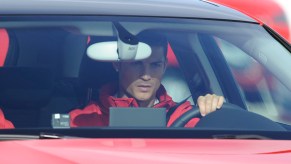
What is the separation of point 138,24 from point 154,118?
0.65 meters

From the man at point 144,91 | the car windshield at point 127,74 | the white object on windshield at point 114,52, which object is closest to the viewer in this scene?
the car windshield at point 127,74

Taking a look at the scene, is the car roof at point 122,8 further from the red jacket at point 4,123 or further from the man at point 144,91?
the red jacket at point 4,123

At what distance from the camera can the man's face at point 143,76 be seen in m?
5.38

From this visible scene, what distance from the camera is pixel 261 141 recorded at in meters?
4.83

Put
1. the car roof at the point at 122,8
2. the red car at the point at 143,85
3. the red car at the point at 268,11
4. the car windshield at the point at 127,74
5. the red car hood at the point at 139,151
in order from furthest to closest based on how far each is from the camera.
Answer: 1. the red car at the point at 268,11
2. the car roof at the point at 122,8
3. the car windshield at the point at 127,74
4. the red car at the point at 143,85
5. the red car hood at the point at 139,151

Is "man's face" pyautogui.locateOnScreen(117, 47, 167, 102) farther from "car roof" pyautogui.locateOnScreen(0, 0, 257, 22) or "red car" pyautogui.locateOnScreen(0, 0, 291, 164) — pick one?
"car roof" pyautogui.locateOnScreen(0, 0, 257, 22)

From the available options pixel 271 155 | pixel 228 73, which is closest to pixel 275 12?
pixel 228 73

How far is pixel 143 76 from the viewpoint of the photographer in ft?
18.0

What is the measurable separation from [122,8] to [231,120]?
0.88 meters

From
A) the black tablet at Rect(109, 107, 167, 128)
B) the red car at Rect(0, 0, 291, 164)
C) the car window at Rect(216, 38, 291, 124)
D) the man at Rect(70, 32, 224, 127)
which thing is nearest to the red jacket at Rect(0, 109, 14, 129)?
the red car at Rect(0, 0, 291, 164)

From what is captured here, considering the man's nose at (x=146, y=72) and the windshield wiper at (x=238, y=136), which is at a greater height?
the man's nose at (x=146, y=72)

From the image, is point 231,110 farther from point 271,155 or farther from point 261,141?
point 271,155

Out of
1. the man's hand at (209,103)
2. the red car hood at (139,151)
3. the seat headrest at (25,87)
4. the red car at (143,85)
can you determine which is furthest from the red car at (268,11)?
the red car hood at (139,151)

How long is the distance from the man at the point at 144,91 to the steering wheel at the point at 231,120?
29 mm
